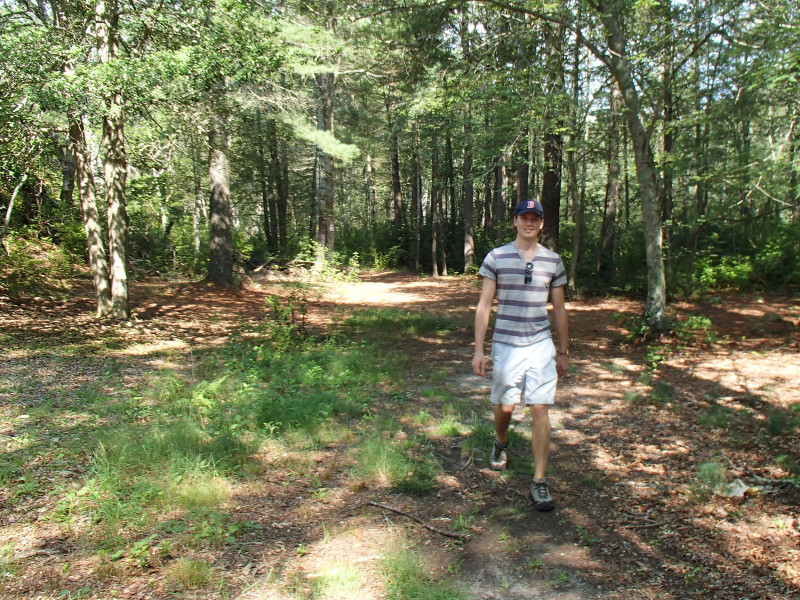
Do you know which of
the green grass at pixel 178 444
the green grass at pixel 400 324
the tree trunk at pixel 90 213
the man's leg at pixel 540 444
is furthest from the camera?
the green grass at pixel 400 324

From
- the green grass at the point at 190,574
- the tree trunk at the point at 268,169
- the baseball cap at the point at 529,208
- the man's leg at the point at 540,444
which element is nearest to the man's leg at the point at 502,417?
the man's leg at the point at 540,444

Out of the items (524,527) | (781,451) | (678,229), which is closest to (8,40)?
(524,527)

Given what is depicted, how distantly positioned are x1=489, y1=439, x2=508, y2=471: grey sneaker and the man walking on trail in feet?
1.90

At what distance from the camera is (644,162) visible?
28.6ft

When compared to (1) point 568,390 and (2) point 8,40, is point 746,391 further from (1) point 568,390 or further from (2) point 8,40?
(2) point 8,40

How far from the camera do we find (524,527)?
3.44 meters

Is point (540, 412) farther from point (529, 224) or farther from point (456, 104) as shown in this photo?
point (456, 104)

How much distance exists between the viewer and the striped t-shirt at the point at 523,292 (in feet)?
12.3

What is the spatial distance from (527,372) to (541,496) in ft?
2.74

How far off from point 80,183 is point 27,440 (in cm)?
738

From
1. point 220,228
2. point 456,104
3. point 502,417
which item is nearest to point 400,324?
point 456,104

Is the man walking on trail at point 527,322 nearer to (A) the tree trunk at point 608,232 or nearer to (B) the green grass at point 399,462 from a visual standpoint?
(B) the green grass at point 399,462

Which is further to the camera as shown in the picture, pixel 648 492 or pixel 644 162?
pixel 644 162

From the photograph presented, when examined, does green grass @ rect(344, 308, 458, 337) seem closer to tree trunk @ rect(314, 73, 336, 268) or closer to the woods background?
the woods background
